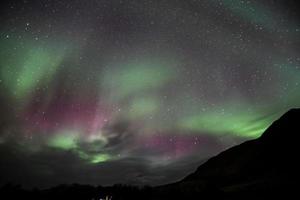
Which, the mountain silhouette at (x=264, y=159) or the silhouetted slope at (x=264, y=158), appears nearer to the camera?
the mountain silhouette at (x=264, y=159)

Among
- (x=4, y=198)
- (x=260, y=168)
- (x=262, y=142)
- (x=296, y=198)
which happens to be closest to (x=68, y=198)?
(x=4, y=198)

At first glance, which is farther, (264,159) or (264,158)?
(264,158)

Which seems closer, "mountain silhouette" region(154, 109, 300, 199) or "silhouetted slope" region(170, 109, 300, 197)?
"mountain silhouette" region(154, 109, 300, 199)

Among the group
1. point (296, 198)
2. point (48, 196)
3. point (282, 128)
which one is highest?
point (282, 128)

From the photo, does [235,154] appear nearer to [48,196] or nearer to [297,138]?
[297,138]

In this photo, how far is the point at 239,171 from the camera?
129 meters

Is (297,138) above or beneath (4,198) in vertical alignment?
above

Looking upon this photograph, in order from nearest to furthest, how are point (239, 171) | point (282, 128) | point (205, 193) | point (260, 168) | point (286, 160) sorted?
1. point (205, 193)
2. point (286, 160)
3. point (260, 168)
4. point (239, 171)
5. point (282, 128)

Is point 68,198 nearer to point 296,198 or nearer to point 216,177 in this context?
point 296,198

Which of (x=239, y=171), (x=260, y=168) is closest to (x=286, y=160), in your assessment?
(x=260, y=168)

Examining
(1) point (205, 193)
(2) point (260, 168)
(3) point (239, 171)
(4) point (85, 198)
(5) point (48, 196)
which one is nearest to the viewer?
(1) point (205, 193)

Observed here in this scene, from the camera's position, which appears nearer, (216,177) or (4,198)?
(4,198)

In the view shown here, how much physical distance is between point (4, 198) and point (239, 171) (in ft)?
391

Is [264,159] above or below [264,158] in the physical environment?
below
